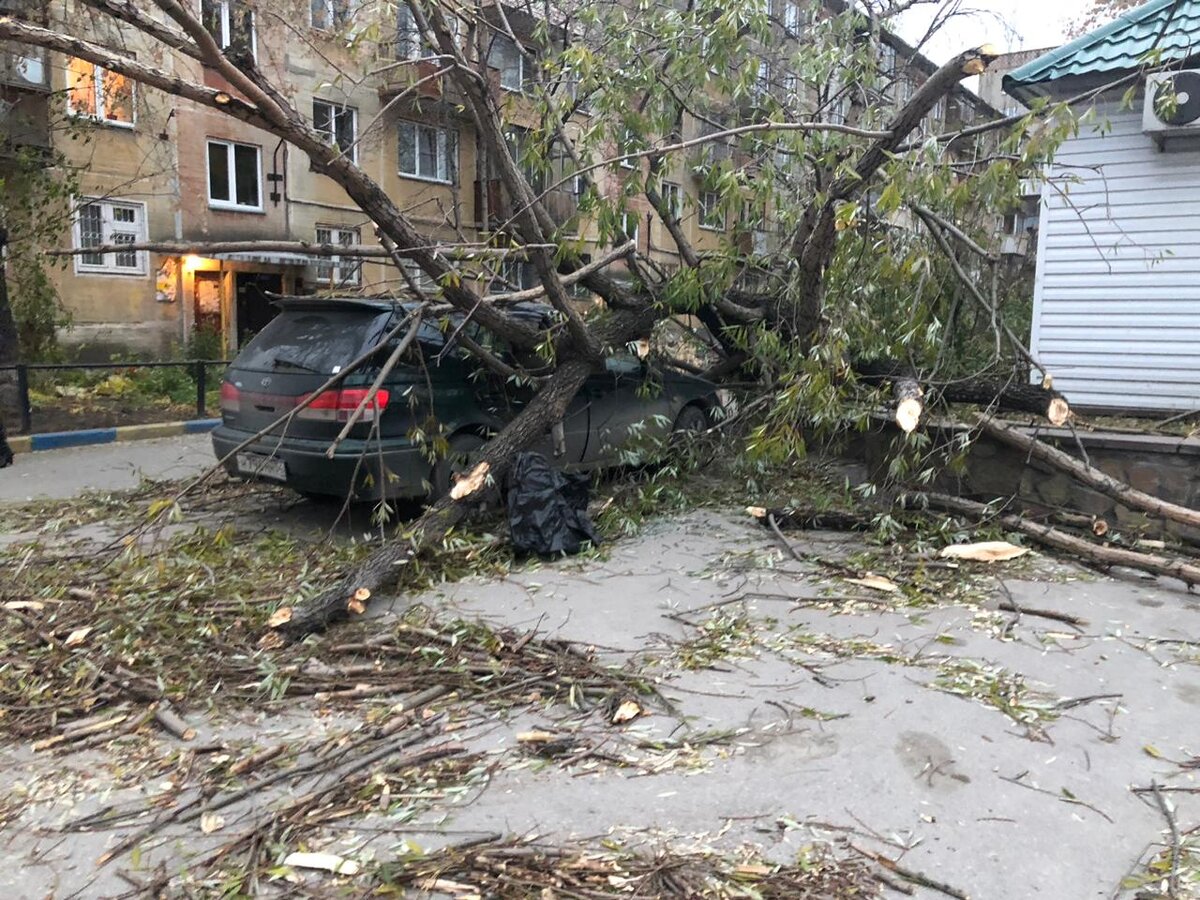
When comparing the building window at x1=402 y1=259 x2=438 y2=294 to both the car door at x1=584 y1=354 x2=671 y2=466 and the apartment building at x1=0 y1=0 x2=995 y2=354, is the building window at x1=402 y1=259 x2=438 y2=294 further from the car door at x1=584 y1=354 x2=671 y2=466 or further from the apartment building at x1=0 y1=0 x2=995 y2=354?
the apartment building at x1=0 y1=0 x2=995 y2=354

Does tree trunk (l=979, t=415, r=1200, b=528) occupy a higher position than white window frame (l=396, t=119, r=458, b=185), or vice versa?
white window frame (l=396, t=119, r=458, b=185)

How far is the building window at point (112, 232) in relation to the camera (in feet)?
59.1

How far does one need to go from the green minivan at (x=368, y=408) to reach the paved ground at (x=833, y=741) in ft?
4.38

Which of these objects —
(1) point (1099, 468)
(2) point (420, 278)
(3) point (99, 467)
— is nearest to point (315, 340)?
(2) point (420, 278)

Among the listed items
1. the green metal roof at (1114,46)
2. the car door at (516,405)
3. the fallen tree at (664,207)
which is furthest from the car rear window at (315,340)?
the green metal roof at (1114,46)

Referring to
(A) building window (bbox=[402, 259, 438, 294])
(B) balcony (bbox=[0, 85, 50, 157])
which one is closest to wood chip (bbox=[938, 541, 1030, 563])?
(A) building window (bbox=[402, 259, 438, 294])

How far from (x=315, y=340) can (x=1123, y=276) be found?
7320mm

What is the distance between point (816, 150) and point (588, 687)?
523cm

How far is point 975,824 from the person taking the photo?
3088 mm

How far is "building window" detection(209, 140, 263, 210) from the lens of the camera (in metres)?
20.0

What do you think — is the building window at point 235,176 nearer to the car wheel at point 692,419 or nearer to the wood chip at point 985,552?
the car wheel at point 692,419

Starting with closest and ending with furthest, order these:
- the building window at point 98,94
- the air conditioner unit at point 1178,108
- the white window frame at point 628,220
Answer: the white window frame at point 628,220 < the air conditioner unit at point 1178,108 < the building window at point 98,94

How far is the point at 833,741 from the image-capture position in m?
3.69

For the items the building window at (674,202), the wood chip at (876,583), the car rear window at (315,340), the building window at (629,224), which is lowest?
the wood chip at (876,583)
